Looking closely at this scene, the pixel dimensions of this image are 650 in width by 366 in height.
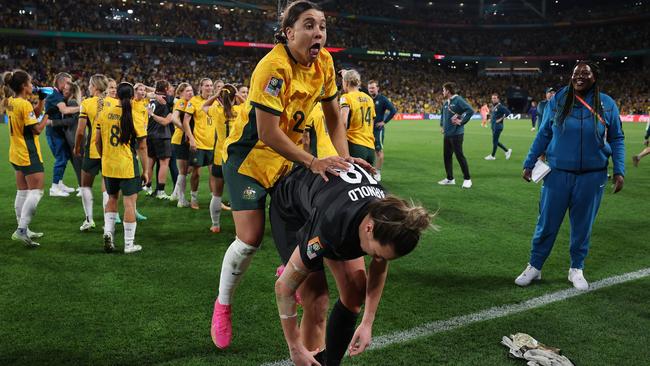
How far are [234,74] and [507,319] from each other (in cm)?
4540

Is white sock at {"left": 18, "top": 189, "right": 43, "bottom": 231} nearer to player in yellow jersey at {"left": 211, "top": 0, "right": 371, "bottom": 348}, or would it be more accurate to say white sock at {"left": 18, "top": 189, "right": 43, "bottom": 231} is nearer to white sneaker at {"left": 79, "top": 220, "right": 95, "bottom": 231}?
white sneaker at {"left": 79, "top": 220, "right": 95, "bottom": 231}

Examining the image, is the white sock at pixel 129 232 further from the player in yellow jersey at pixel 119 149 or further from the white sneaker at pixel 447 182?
the white sneaker at pixel 447 182

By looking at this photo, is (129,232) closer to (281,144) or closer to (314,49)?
(281,144)

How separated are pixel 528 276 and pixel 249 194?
3.25 metres

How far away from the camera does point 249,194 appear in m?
3.22

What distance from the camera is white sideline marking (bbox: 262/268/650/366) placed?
3.80 meters

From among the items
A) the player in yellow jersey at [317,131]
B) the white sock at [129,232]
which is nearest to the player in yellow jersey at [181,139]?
the white sock at [129,232]

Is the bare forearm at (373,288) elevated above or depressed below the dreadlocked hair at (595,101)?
below

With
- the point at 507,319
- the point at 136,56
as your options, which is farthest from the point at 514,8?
the point at 507,319

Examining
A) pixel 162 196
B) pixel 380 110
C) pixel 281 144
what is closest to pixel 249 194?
pixel 281 144

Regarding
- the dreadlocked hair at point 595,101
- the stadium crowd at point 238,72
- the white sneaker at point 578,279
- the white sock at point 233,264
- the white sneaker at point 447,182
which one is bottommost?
the white sneaker at point 447,182

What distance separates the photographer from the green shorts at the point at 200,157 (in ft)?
28.3

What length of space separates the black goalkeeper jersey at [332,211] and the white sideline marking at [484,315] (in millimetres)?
1364

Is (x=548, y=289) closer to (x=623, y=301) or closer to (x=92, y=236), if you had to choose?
(x=623, y=301)
